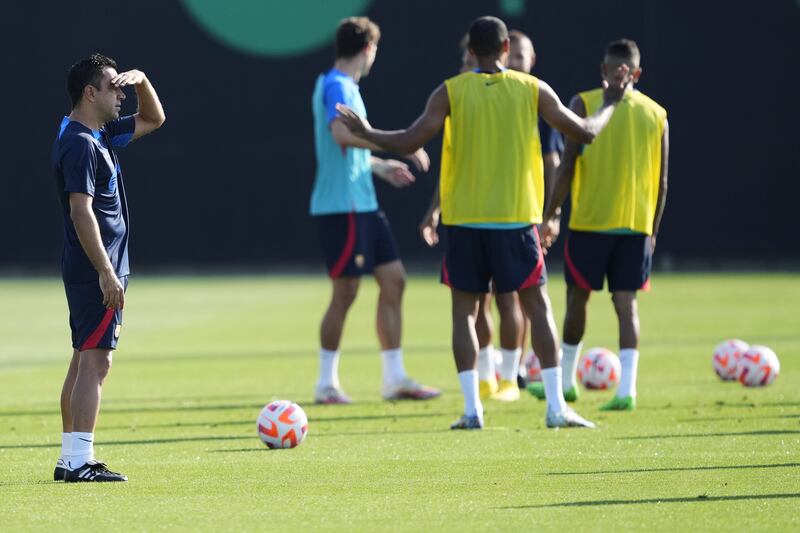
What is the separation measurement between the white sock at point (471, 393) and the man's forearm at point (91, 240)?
2330 millimetres

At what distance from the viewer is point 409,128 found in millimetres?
7156

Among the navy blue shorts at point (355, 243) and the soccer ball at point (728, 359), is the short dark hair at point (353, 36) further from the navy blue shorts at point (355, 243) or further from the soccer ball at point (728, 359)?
the soccer ball at point (728, 359)

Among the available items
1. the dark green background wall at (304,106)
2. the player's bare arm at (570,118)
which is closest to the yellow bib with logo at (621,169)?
the player's bare arm at (570,118)

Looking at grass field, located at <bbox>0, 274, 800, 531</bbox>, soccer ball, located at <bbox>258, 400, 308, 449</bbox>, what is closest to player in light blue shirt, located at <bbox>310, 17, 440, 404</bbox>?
grass field, located at <bbox>0, 274, 800, 531</bbox>

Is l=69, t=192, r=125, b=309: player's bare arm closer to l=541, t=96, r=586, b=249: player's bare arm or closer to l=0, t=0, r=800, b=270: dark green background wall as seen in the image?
l=541, t=96, r=586, b=249: player's bare arm

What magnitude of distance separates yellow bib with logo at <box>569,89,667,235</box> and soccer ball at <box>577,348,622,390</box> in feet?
4.48

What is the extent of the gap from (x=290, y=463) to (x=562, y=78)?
65.0ft

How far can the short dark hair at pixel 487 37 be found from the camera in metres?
7.40

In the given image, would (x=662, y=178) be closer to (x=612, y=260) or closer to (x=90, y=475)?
(x=612, y=260)

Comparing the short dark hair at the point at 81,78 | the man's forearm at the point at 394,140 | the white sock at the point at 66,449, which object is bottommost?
the white sock at the point at 66,449

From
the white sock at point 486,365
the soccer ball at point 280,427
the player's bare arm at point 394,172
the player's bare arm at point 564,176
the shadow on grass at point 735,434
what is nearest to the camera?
the soccer ball at point 280,427

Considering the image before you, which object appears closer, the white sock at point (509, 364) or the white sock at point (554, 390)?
the white sock at point (554, 390)

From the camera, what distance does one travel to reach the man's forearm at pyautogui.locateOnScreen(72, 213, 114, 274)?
5.83m

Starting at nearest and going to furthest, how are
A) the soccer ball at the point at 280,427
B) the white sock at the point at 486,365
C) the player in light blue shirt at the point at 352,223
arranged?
1. the soccer ball at the point at 280,427
2. the white sock at the point at 486,365
3. the player in light blue shirt at the point at 352,223
